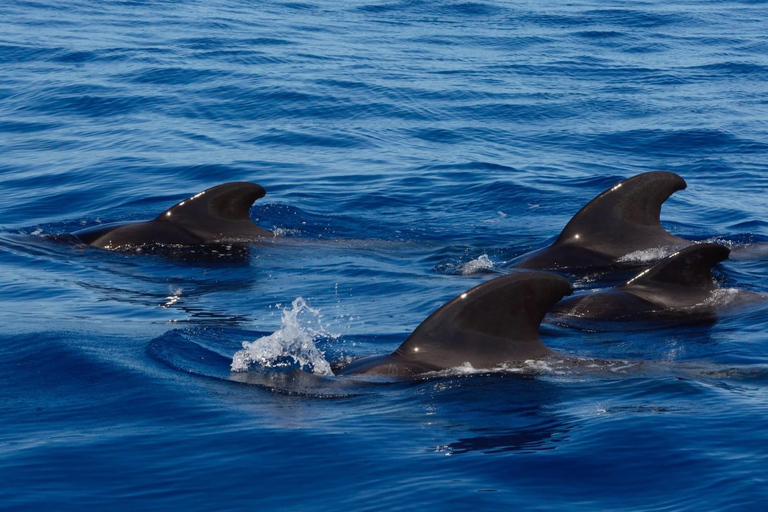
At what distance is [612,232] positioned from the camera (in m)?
14.5

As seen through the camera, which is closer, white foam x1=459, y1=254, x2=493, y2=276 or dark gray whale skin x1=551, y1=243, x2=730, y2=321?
dark gray whale skin x1=551, y1=243, x2=730, y2=321

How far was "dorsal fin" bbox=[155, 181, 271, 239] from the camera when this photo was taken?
51.9ft

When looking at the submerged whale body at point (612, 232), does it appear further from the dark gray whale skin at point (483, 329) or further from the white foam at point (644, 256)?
the dark gray whale skin at point (483, 329)

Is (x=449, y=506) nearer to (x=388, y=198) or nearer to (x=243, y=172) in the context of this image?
(x=388, y=198)

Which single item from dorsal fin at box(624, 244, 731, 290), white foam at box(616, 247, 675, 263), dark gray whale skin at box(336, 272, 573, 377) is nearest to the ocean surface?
dark gray whale skin at box(336, 272, 573, 377)

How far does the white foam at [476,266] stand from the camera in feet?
47.5

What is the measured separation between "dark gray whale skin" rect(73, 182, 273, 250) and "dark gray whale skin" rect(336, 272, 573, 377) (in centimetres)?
664

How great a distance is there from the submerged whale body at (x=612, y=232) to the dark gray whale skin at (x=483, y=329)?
479 cm

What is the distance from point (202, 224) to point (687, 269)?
22.1ft

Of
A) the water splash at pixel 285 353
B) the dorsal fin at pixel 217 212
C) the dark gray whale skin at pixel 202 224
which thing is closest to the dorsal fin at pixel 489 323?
the water splash at pixel 285 353

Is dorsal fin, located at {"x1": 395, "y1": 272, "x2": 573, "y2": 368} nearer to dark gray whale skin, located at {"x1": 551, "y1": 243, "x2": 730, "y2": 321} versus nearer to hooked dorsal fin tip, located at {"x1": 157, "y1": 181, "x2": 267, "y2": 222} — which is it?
dark gray whale skin, located at {"x1": 551, "y1": 243, "x2": 730, "y2": 321}

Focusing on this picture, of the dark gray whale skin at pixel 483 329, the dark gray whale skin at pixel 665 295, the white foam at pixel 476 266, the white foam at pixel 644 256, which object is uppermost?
the dark gray whale skin at pixel 483 329

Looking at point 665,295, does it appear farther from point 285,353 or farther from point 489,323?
point 285,353

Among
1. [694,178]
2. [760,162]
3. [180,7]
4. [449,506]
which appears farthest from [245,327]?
[180,7]
